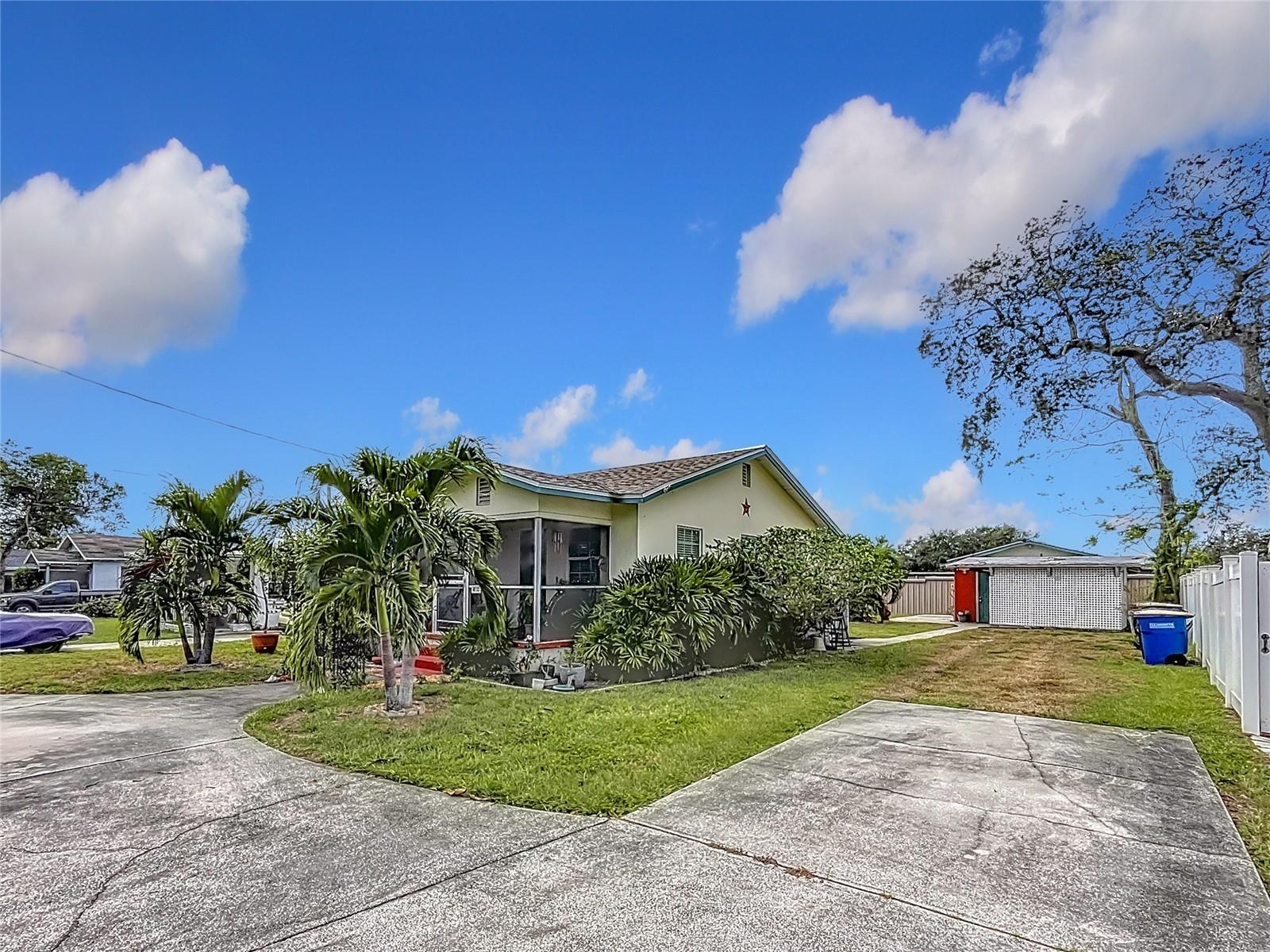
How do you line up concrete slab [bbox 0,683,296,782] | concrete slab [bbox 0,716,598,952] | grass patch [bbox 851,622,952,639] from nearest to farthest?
concrete slab [bbox 0,716,598,952] → concrete slab [bbox 0,683,296,782] → grass patch [bbox 851,622,952,639]

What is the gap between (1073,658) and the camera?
47.9ft

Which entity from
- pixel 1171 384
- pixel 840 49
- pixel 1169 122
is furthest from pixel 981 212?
pixel 840 49

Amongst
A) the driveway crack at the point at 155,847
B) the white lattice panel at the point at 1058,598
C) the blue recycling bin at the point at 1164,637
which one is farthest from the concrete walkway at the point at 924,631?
the driveway crack at the point at 155,847

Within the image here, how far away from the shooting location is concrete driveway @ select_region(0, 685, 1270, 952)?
3.38 m

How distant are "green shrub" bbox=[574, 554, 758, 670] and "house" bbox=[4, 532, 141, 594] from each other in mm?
33721

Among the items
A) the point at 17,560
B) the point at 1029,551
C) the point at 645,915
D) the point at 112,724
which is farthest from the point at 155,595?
the point at 17,560

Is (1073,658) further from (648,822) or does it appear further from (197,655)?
(197,655)

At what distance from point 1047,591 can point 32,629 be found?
1071 inches

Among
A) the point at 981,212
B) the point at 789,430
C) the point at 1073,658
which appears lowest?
the point at 1073,658

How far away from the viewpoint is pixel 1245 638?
7.25 metres

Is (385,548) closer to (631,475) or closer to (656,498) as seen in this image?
(656,498)

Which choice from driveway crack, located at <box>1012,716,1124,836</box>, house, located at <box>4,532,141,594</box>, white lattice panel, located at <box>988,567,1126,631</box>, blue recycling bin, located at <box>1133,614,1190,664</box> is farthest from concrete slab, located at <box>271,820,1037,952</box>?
house, located at <box>4,532,141,594</box>

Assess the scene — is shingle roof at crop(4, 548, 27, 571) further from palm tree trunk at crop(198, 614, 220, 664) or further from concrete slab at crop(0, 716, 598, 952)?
concrete slab at crop(0, 716, 598, 952)

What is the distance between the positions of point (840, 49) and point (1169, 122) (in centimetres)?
676
